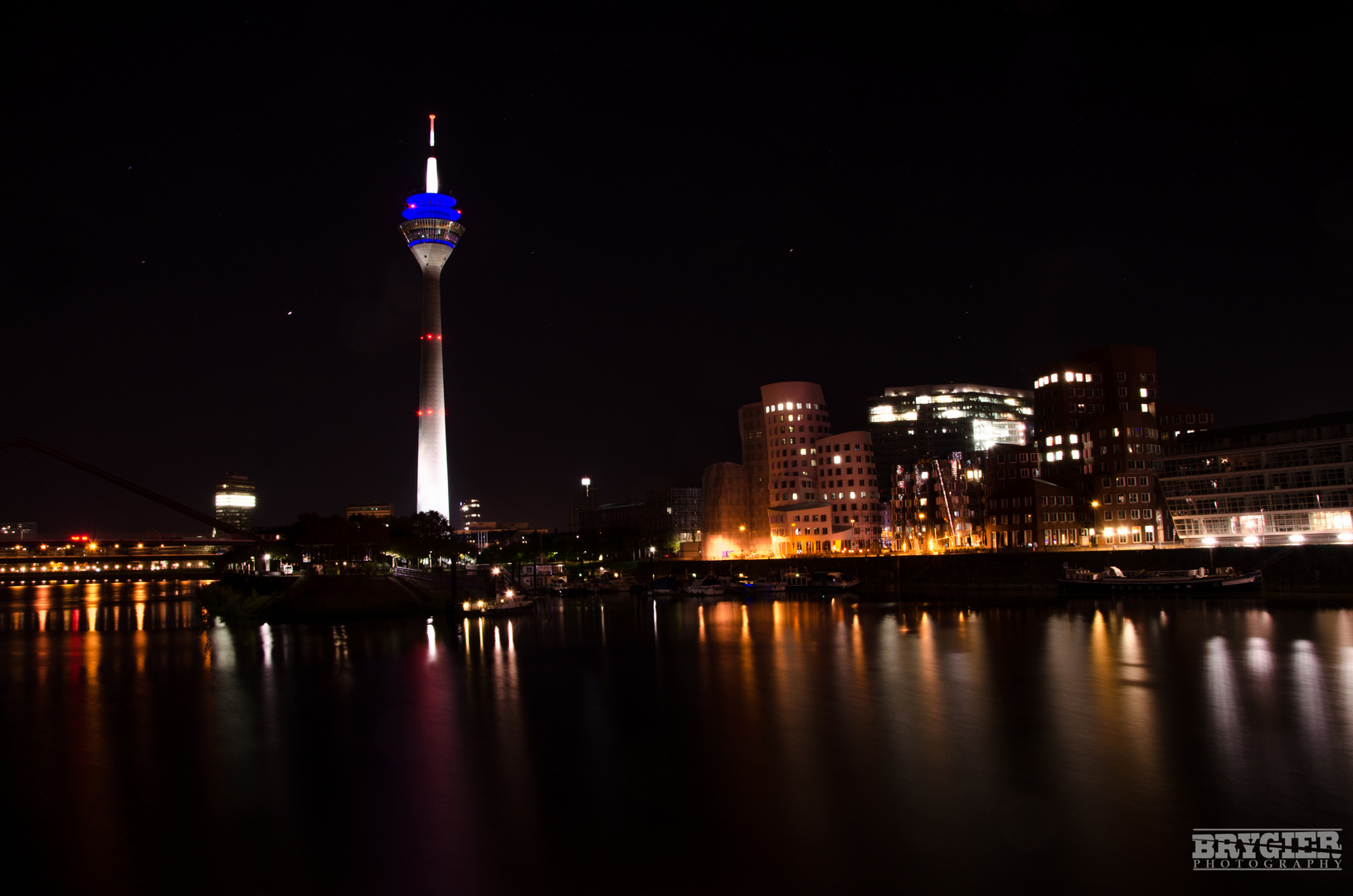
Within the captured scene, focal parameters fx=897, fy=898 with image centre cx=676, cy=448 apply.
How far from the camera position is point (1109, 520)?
8562 cm

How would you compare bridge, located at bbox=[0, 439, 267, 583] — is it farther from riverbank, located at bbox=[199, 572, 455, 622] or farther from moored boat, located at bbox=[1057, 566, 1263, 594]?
moored boat, located at bbox=[1057, 566, 1263, 594]

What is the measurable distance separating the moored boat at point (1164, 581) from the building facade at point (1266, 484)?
9.19m

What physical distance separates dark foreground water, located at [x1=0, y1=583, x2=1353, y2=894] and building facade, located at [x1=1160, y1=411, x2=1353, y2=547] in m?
34.9

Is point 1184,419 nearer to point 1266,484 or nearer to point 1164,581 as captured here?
point 1266,484

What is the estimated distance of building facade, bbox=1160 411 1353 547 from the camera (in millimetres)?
68062

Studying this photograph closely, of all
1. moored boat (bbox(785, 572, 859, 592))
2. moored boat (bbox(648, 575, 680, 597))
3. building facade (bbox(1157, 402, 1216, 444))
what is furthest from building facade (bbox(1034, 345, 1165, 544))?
moored boat (bbox(648, 575, 680, 597))

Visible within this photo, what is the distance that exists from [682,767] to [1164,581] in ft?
185

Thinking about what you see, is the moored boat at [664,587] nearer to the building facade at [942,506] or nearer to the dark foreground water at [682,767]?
the building facade at [942,506]

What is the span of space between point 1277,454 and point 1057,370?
2620 cm

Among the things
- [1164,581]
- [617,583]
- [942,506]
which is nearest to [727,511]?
[617,583]

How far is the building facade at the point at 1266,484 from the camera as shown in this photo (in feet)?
223

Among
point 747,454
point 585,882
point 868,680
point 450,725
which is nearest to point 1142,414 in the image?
point 747,454

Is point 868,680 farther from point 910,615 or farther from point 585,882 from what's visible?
point 910,615

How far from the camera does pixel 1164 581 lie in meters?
63.8
